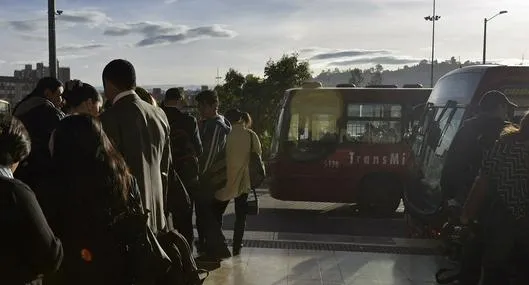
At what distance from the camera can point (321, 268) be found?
6930 mm

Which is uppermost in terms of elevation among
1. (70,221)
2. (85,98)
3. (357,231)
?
(85,98)

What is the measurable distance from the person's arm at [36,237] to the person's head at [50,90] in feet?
10.5

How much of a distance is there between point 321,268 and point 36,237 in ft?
15.7

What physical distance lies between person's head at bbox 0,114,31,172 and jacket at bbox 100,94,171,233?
84 cm

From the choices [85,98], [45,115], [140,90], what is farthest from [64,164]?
[45,115]

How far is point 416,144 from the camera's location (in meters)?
8.99

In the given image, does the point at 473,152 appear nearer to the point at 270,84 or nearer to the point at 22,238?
the point at 22,238

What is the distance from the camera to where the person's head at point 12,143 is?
2.67 metres

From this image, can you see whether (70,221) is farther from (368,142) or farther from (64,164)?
(368,142)

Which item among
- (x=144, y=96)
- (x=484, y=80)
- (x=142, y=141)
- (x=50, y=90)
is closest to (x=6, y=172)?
(x=142, y=141)

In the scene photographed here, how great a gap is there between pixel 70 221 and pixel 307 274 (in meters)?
4.07

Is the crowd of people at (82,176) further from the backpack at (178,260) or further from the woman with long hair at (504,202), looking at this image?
the woman with long hair at (504,202)

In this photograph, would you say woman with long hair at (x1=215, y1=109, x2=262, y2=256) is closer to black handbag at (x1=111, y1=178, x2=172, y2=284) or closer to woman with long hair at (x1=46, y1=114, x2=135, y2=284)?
black handbag at (x1=111, y1=178, x2=172, y2=284)

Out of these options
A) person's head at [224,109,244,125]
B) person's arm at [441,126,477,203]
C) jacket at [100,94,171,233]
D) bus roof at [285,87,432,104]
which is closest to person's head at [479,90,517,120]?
person's arm at [441,126,477,203]
